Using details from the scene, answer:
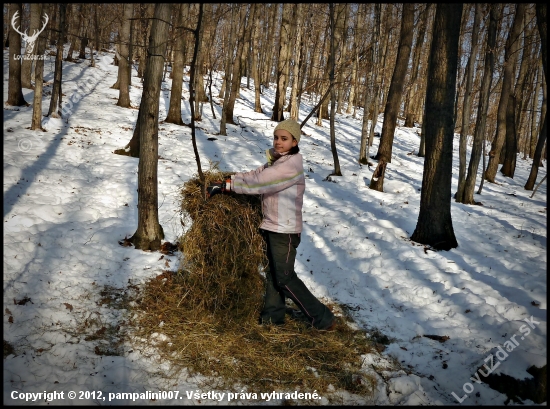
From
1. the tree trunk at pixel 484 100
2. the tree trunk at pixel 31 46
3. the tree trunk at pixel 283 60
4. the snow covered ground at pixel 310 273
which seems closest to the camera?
the snow covered ground at pixel 310 273

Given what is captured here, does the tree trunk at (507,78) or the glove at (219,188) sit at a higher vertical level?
the tree trunk at (507,78)

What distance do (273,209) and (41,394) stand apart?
246cm

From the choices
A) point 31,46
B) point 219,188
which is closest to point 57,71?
point 31,46

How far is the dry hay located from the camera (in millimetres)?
3203

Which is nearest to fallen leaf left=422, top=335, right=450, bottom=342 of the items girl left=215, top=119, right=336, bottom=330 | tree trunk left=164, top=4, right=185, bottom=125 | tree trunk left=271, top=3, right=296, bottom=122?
girl left=215, top=119, right=336, bottom=330

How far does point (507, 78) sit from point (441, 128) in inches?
316

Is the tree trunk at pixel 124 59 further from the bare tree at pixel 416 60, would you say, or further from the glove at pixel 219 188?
the glove at pixel 219 188

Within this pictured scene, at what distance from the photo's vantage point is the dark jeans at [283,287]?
3715 mm

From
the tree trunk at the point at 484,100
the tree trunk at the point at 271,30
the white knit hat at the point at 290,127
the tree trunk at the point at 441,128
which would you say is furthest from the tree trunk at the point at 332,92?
the tree trunk at the point at 271,30

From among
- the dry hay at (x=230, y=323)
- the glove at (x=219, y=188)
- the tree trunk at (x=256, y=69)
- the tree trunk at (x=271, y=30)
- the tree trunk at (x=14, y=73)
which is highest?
the tree trunk at (x=271, y=30)

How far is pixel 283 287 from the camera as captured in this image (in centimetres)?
375

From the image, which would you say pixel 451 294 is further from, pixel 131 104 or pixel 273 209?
pixel 131 104

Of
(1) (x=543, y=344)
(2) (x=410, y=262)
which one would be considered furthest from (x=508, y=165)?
(1) (x=543, y=344)

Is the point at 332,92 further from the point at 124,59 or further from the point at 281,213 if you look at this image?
the point at 124,59
